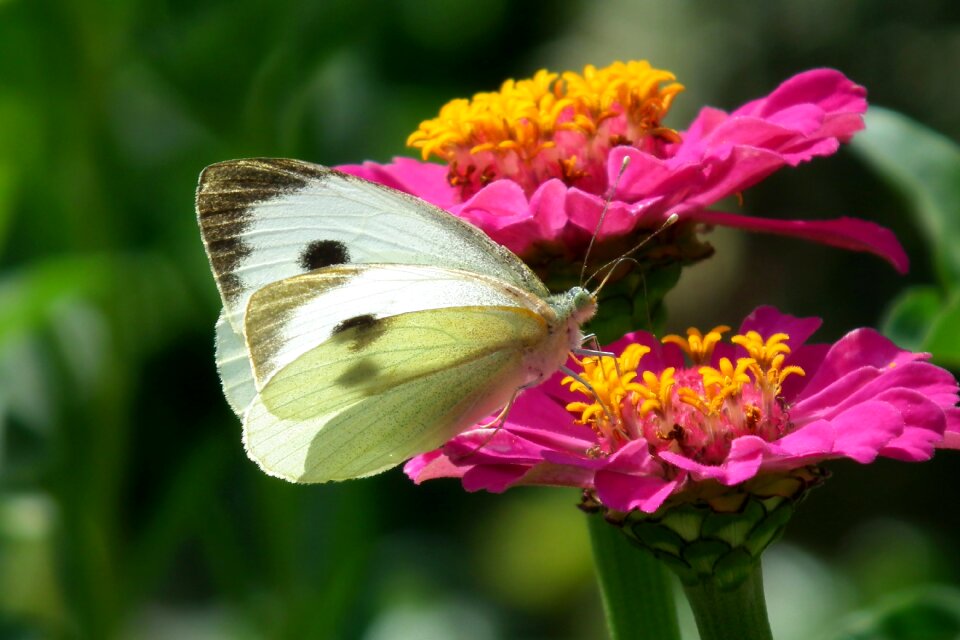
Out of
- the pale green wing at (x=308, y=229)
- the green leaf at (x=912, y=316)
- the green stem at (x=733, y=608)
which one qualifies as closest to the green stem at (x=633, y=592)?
the green stem at (x=733, y=608)

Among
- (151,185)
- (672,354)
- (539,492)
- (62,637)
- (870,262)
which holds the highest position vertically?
(672,354)

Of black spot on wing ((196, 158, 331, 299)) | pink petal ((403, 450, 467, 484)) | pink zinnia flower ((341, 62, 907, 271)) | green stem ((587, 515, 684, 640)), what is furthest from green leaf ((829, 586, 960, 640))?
black spot on wing ((196, 158, 331, 299))

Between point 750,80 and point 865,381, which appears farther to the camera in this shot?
point 750,80

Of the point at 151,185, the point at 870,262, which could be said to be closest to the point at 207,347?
the point at 151,185

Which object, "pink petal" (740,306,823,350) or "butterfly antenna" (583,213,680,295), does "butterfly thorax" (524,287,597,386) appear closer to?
"butterfly antenna" (583,213,680,295)

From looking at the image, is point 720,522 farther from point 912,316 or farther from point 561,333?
point 912,316

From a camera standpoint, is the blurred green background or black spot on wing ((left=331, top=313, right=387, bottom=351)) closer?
black spot on wing ((left=331, top=313, right=387, bottom=351))

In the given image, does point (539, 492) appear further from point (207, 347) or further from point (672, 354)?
point (672, 354)
